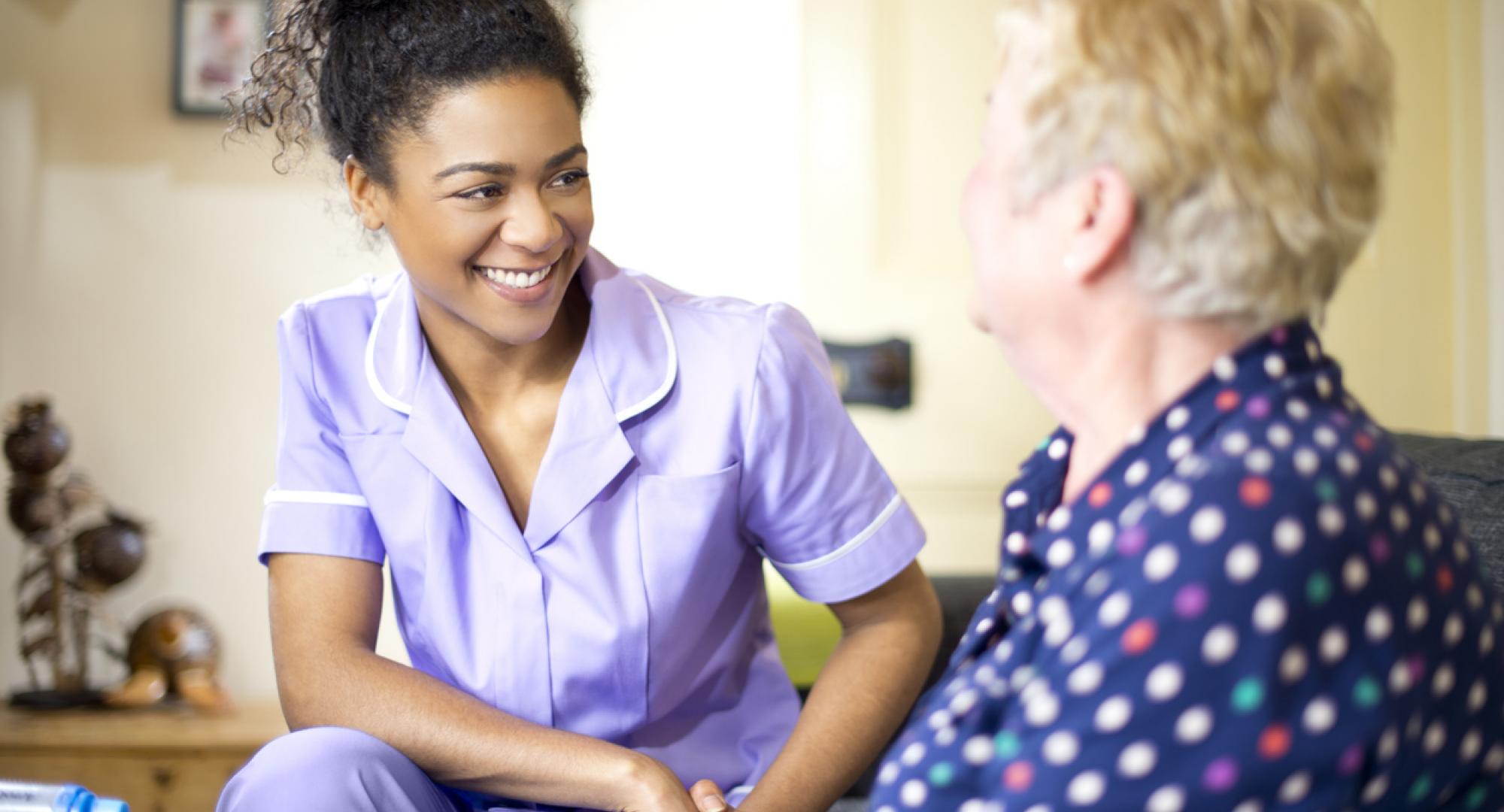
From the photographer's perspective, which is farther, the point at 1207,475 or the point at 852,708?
the point at 852,708

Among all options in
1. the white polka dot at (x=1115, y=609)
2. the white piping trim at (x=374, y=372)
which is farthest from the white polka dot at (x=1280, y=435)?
the white piping trim at (x=374, y=372)

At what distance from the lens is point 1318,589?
61 centimetres

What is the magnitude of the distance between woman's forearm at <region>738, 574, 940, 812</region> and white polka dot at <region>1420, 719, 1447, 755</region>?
2.15 ft

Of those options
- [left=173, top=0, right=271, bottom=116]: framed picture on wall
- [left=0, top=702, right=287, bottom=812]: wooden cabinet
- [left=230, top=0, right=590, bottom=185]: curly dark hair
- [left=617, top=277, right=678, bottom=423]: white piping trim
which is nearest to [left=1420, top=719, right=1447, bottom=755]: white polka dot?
[left=617, top=277, right=678, bottom=423]: white piping trim

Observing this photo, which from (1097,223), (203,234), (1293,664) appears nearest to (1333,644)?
(1293,664)

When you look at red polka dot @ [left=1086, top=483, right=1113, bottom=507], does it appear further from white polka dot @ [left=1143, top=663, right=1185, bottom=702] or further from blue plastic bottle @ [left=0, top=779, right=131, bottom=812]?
blue plastic bottle @ [left=0, top=779, right=131, bottom=812]

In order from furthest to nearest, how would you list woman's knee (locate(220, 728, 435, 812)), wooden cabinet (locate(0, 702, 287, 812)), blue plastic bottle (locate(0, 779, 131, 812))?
wooden cabinet (locate(0, 702, 287, 812)) → woman's knee (locate(220, 728, 435, 812)) → blue plastic bottle (locate(0, 779, 131, 812))

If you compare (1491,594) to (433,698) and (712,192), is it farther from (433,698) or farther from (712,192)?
(712,192)

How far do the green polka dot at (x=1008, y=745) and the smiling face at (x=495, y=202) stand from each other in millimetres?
703

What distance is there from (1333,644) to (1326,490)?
0.23ft

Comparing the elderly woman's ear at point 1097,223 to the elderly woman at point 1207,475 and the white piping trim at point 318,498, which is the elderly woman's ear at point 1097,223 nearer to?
the elderly woman at point 1207,475

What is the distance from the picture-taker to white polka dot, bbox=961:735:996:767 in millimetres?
666

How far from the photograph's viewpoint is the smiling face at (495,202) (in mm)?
1208

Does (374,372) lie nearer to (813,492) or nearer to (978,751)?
(813,492)
